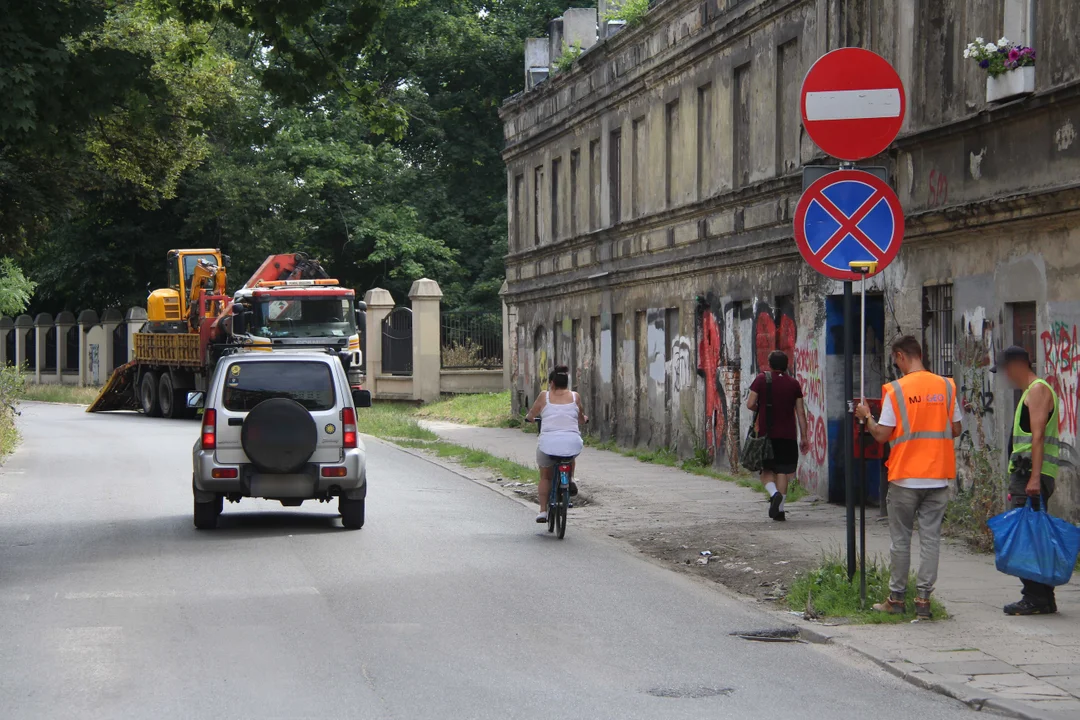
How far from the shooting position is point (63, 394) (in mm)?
55500

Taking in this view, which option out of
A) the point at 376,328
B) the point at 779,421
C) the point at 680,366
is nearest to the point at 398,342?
the point at 376,328

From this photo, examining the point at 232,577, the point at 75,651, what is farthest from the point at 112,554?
the point at 75,651

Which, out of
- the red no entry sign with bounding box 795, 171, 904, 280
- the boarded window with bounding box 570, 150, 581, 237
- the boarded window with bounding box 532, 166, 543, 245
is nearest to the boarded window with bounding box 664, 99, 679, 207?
the boarded window with bounding box 570, 150, 581, 237

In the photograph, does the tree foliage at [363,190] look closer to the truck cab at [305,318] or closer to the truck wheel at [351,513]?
the truck cab at [305,318]

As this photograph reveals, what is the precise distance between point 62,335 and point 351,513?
1923 inches

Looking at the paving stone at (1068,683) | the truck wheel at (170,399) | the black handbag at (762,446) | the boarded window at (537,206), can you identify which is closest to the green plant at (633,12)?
the boarded window at (537,206)

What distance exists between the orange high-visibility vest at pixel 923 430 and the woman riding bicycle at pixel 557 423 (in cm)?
502

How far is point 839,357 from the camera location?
18641 mm

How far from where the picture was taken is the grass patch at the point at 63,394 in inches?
2102

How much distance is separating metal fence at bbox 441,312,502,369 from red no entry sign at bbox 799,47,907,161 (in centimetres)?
3344

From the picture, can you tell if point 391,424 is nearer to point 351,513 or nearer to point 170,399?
point 170,399

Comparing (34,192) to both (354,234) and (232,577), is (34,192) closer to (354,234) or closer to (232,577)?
(232,577)

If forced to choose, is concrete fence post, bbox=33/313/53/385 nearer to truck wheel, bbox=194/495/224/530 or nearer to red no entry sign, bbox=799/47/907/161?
truck wheel, bbox=194/495/224/530

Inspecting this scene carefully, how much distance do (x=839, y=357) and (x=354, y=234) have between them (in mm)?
37540
